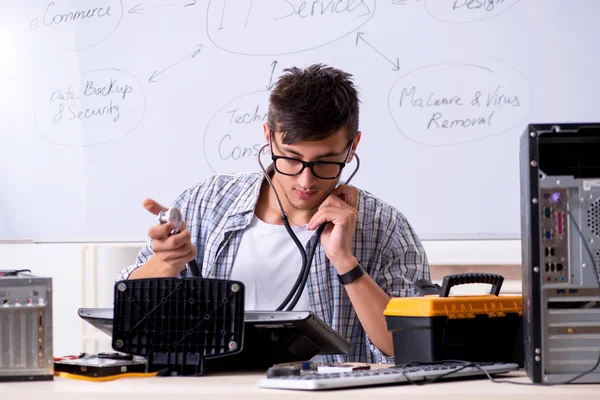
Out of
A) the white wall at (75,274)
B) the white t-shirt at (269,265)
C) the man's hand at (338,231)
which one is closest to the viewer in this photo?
the man's hand at (338,231)

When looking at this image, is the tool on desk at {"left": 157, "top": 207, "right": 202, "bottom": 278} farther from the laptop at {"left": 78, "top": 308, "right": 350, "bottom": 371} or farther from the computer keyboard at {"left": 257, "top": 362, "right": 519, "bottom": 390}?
the computer keyboard at {"left": 257, "top": 362, "right": 519, "bottom": 390}

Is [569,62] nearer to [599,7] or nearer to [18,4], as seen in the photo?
[599,7]

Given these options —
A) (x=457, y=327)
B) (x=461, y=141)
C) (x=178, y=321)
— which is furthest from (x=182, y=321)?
(x=461, y=141)

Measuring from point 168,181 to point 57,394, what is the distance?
1.71 metres

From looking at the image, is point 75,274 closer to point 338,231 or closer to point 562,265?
point 338,231

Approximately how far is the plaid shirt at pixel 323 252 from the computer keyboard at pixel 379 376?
2.20 ft

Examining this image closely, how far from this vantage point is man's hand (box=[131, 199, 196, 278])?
1.32 meters

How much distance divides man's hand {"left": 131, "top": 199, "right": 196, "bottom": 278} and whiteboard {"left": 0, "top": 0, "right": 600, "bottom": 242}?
3.37 feet

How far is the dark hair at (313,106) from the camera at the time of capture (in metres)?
1.63

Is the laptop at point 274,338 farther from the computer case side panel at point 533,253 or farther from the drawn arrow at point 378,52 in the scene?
the drawn arrow at point 378,52

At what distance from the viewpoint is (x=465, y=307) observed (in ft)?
3.76

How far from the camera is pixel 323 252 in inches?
71.3

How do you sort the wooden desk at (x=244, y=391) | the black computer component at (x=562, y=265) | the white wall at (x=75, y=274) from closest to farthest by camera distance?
the wooden desk at (x=244, y=391) < the black computer component at (x=562, y=265) < the white wall at (x=75, y=274)

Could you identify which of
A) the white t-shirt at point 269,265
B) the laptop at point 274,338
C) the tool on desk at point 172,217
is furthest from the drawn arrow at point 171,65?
the laptop at point 274,338
